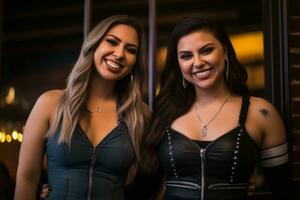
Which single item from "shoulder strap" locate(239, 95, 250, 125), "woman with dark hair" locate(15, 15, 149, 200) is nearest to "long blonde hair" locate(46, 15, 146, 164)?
"woman with dark hair" locate(15, 15, 149, 200)

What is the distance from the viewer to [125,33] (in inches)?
72.7

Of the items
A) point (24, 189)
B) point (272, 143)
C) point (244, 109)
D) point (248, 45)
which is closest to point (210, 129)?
point (244, 109)

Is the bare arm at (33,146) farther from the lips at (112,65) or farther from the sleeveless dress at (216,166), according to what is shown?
the sleeveless dress at (216,166)

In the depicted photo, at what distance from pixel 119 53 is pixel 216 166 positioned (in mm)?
645

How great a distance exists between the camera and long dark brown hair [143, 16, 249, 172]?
1830mm

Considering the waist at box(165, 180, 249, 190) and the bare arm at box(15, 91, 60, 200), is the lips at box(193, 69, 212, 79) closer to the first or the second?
the waist at box(165, 180, 249, 190)

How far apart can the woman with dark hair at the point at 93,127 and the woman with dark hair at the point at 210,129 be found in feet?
0.46

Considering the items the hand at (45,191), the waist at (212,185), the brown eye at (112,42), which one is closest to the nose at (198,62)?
the brown eye at (112,42)

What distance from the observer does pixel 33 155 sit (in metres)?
1.78

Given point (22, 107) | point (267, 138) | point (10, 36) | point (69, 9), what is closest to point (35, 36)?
point (10, 36)

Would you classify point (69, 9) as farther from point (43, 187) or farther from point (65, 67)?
point (43, 187)

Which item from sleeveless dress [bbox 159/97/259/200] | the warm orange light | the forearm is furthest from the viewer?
the warm orange light

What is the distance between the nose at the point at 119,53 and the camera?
178 cm

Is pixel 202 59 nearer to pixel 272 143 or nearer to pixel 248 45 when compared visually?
pixel 272 143
